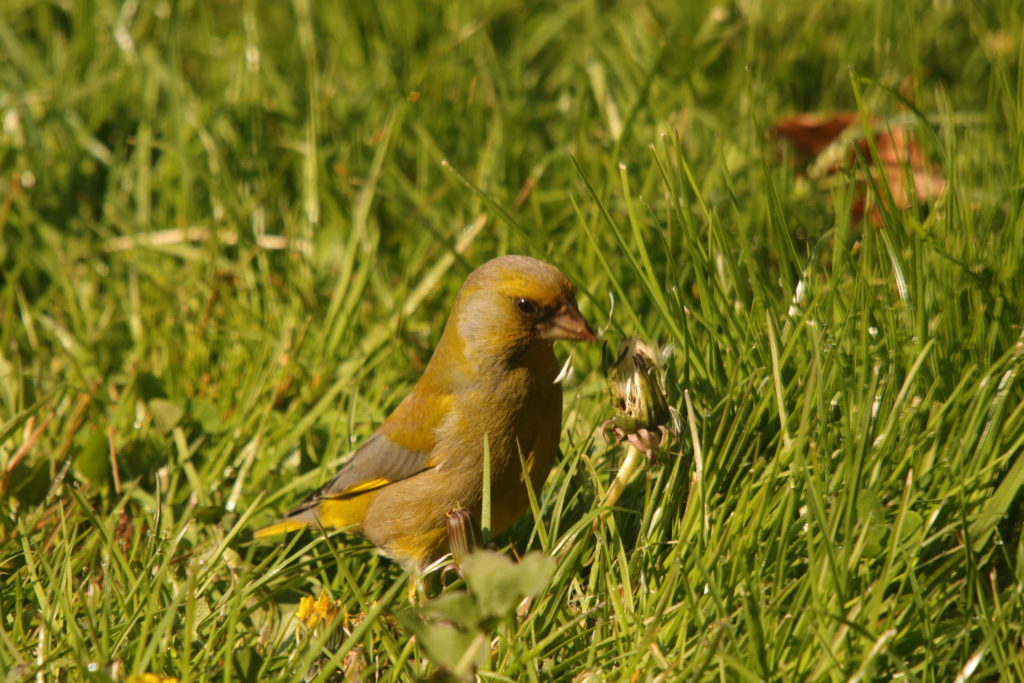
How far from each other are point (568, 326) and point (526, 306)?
0.13m

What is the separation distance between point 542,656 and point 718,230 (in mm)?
1310

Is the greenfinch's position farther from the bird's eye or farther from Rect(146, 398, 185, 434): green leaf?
Rect(146, 398, 185, 434): green leaf

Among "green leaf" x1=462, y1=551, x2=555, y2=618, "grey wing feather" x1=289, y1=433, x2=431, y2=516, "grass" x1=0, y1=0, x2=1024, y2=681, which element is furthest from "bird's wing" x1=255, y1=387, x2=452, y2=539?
"green leaf" x1=462, y1=551, x2=555, y2=618

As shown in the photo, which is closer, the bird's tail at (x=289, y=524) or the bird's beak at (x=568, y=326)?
the bird's beak at (x=568, y=326)

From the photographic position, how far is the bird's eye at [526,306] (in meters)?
3.08

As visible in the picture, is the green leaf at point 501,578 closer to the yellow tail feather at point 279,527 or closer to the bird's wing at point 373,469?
the bird's wing at point 373,469

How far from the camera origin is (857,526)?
8.49ft

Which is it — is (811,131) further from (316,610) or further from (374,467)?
(316,610)

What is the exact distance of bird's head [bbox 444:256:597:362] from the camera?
307cm

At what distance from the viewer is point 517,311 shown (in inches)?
122

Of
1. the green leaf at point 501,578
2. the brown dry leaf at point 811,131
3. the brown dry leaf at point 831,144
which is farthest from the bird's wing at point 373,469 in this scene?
the brown dry leaf at point 811,131

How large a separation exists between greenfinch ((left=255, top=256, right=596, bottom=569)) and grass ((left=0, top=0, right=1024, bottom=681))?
0.44ft

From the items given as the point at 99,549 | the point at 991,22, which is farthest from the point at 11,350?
the point at 991,22

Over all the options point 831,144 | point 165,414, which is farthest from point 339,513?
point 831,144
